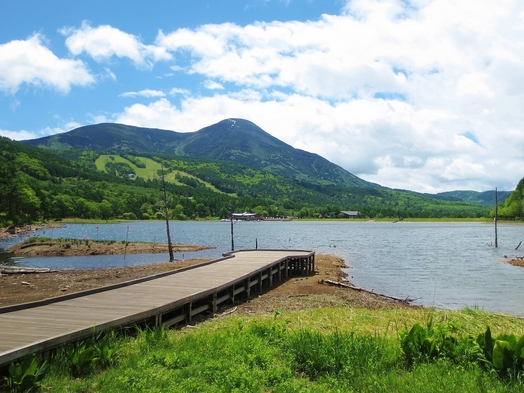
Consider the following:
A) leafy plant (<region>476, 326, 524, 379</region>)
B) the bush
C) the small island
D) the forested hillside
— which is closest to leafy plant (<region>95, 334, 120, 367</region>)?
leafy plant (<region>476, 326, 524, 379</region>)

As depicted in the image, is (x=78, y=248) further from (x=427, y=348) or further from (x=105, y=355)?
(x=427, y=348)

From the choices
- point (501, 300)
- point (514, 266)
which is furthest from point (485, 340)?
point (514, 266)

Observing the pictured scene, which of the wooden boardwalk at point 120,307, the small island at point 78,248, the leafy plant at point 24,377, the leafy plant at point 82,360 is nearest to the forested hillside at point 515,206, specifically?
the small island at point 78,248

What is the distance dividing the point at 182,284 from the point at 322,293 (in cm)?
819

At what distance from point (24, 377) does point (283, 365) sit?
4126 millimetres

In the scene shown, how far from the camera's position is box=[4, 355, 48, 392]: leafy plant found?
622 cm

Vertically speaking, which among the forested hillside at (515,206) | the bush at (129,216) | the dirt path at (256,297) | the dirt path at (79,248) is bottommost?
the dirt path at (79,248)

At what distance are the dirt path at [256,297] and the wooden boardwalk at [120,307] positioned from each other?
155 centimetres

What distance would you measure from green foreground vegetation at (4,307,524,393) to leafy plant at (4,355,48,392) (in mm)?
13

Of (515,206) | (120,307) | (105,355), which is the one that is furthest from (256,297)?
(515,206)

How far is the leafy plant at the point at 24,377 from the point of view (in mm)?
6223

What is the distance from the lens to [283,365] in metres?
7.54

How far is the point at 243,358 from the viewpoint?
7645 mm

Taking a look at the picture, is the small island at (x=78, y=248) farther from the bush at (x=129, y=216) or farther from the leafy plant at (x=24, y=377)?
the bush at (x=129, y=216)
